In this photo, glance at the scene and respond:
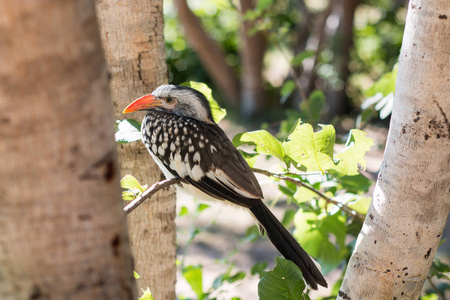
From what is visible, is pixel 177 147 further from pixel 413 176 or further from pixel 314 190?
A: pixel 413 176

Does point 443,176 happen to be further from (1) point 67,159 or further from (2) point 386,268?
(1) point 67,159

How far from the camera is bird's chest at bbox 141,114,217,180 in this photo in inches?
58.2

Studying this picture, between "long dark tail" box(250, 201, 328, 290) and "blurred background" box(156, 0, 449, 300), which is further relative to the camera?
"blurred background" box(156, 0, 449, 300)

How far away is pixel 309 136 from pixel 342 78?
15.2 feet

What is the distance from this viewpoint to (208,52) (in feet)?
17.2

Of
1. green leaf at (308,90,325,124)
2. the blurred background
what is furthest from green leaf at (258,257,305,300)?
the blurred background

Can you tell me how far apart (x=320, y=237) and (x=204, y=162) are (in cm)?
50

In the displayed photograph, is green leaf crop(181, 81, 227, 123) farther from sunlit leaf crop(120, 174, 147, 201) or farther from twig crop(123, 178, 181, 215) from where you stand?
sunlit leaf crop(120, 174, 147, 201)

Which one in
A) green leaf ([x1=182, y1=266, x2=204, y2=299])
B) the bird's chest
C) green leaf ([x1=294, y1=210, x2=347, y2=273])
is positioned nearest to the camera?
the bird's chest

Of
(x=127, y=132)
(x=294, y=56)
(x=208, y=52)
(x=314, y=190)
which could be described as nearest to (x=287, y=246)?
(x=314, y=190)

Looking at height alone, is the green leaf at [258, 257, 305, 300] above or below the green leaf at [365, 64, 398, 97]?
below

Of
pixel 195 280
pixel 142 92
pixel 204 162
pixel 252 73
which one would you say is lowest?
pixel 195 280

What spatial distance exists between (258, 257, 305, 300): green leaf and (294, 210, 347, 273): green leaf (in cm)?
49

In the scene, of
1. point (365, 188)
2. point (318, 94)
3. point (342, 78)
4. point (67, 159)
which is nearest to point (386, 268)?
point (365, 188)
